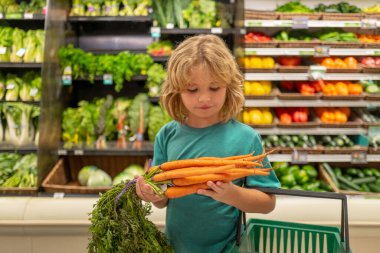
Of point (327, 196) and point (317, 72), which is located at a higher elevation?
point (317, 72)

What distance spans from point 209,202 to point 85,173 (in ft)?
7.89

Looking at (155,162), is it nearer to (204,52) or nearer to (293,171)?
(204,52)

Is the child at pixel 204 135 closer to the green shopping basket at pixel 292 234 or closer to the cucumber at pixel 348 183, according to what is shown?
the green shopping basket at pixel 292 234

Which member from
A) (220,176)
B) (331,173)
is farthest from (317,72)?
(220,176)

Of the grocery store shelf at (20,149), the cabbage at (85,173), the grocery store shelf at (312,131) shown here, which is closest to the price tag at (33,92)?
the grocery store shelf at (20,149)

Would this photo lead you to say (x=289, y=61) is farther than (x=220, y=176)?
Yes

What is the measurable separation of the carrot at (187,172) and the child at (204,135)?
0.07 meters

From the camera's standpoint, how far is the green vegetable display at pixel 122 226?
4.89 feet

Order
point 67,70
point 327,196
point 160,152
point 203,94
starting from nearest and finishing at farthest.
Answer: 1. point 327,196
2. point 203,94
3. point 160,152
4. point 67,70

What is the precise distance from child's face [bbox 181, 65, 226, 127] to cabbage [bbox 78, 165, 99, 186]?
247cm

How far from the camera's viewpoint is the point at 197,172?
144 cm

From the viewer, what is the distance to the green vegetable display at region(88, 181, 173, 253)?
1489 millimetres

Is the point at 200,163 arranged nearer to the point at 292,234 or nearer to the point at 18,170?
the point at 292,234

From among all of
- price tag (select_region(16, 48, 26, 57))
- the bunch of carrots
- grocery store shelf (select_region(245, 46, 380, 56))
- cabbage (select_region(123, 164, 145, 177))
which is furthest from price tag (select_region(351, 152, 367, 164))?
price tag (select_region(16, 48, 26, 57))
